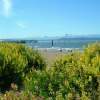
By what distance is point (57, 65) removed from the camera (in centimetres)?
929

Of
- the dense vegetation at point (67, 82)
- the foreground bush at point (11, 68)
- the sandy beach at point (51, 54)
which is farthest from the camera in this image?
the sandy beach at point (51, 54)

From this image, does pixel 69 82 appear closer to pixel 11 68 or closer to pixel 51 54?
pixel 11 68

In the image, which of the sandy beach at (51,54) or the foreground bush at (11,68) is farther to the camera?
the sandy beach at (51,54)

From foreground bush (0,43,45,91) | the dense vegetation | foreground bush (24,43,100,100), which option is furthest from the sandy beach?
foreground bush (24,43,100,100)

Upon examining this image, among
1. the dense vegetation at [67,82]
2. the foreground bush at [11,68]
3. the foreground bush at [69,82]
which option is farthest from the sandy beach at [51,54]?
the foreground bush at [69,82]

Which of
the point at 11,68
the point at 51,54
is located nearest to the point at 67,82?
the point at 11,68

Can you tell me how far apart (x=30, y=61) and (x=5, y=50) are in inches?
34.8

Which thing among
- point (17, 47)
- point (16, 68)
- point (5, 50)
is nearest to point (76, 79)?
point (16, 68)

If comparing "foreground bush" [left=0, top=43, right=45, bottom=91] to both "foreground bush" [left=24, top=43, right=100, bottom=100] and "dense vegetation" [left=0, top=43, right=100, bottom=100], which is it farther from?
"foreground bush" [left=24, top=43, right=100, bottom=100]

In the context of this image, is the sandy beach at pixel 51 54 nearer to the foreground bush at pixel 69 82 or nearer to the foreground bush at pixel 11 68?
the foreground bush at pixel 11 68

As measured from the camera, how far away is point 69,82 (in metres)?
8.01

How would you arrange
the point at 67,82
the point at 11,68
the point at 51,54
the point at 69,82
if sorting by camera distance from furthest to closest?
the point at 51,54 → the point at 11,68 → the point at 69,82 → the point at 67,82

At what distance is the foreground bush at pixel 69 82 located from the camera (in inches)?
301

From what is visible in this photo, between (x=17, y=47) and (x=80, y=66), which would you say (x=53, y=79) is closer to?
(x=80, y=66)
